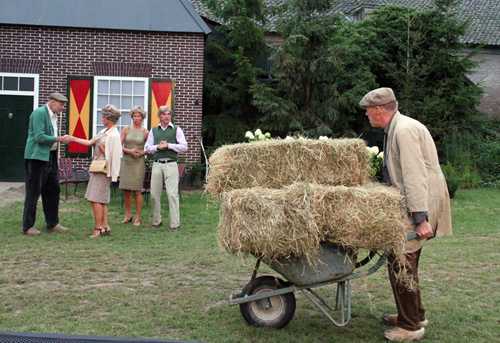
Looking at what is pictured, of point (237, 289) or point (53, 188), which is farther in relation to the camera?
point (53, 188)

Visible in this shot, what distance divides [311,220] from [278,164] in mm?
740

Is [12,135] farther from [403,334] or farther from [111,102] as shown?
[403,334]

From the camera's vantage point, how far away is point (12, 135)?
1320 cm

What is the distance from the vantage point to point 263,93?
15.0 metres

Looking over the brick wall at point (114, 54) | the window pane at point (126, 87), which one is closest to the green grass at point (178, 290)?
the window pane at point (126, 87)

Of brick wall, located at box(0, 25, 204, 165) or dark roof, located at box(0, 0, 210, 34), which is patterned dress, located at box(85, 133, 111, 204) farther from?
dark roof, located at box(0, 0, 210, 34)

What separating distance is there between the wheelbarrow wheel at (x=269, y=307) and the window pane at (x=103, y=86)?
10.5 meters

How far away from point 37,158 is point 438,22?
614 inches

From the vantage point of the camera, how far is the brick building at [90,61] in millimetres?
13242

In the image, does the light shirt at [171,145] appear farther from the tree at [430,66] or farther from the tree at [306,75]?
the tree at [430,66]

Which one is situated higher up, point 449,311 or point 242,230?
point 242,230

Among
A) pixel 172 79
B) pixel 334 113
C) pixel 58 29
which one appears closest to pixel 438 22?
pixel 334 113

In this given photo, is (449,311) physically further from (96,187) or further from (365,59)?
(365,59)

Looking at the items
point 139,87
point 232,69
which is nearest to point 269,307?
point 139,87
